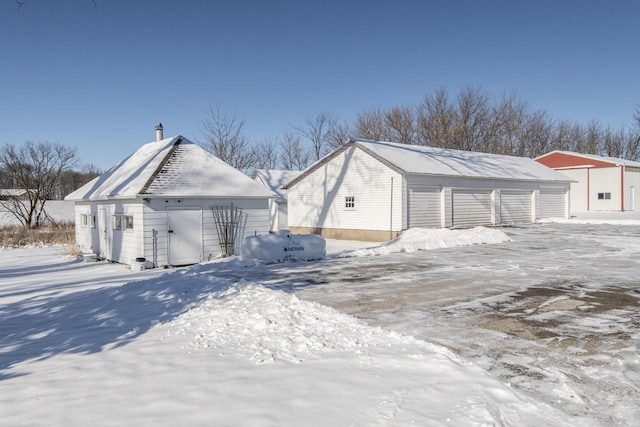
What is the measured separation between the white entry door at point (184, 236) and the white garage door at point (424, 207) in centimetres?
971

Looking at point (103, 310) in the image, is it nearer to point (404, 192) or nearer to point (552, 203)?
point (404, 192)

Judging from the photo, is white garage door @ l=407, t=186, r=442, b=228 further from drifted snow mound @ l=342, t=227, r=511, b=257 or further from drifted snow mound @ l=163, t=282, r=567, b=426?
drifted snow mound @ l=163, t=282, r=567, b=426

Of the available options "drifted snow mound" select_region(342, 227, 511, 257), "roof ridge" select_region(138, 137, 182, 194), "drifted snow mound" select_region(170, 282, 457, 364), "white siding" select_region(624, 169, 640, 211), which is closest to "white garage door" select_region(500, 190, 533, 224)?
"drifted snow mound" select_region(342, 227, 511, 257)

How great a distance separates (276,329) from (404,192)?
15.8 metres

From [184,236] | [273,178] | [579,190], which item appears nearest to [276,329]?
[184,236]

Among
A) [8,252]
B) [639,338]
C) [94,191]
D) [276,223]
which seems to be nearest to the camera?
[639,338]

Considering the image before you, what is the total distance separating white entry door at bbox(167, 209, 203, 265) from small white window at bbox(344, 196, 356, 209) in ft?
31.3

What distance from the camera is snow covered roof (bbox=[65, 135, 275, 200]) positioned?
15.4 meters

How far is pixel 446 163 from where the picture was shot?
83.1 ft

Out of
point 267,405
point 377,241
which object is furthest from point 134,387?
point 377,241

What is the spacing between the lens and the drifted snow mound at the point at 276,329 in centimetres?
560

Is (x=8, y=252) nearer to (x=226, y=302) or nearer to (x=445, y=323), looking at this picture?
(x=226, y=302)

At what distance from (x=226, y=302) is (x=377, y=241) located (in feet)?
A: 49.1

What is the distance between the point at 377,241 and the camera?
22453mm
